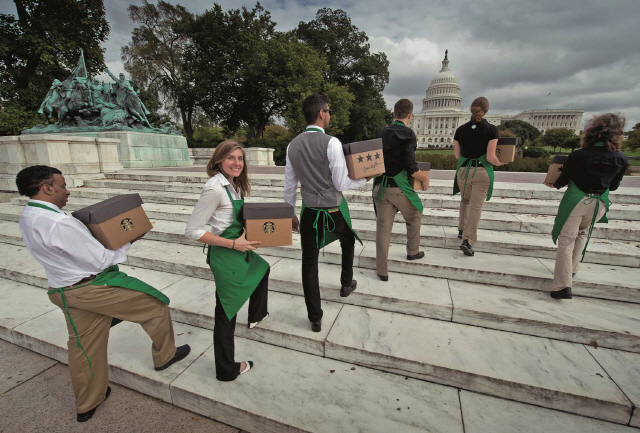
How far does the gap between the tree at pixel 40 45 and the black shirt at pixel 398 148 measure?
87.7 feet

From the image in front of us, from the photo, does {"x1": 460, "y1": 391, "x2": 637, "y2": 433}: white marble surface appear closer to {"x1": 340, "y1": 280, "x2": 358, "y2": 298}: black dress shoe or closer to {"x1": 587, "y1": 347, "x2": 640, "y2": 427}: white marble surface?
{"x1": 587, "y1": 347, "x2": 640, "y2": 427}: white marble surface

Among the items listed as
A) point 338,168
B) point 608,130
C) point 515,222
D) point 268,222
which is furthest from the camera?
point 515,222

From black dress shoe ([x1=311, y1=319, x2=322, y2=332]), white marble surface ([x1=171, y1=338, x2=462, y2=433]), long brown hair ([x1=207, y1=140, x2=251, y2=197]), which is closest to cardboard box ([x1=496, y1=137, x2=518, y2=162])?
white marble surface ([x1=171, y1=338, x2=462, y2=433])

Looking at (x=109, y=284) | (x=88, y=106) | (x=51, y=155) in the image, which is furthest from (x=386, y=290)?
(x=88, y=106)

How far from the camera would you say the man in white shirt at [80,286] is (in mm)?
1836

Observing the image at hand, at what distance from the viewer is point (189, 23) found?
2734 centimetres

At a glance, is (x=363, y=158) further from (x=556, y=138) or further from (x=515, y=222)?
(x=556, y=138)

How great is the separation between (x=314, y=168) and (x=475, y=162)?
2.70m

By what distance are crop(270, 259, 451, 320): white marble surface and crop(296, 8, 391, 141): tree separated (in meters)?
36.1

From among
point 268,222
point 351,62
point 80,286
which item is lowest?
point 80,286

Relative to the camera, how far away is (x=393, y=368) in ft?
8.35

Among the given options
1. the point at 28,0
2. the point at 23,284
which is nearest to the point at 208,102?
the point at 28,0

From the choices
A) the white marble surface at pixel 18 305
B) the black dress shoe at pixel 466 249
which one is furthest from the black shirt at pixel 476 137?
the white marble surface at pixel 18 305

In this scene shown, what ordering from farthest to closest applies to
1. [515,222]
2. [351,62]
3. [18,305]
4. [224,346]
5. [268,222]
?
[351,62] → [515,222] → [18,305] → [224,346] → [268,222]
